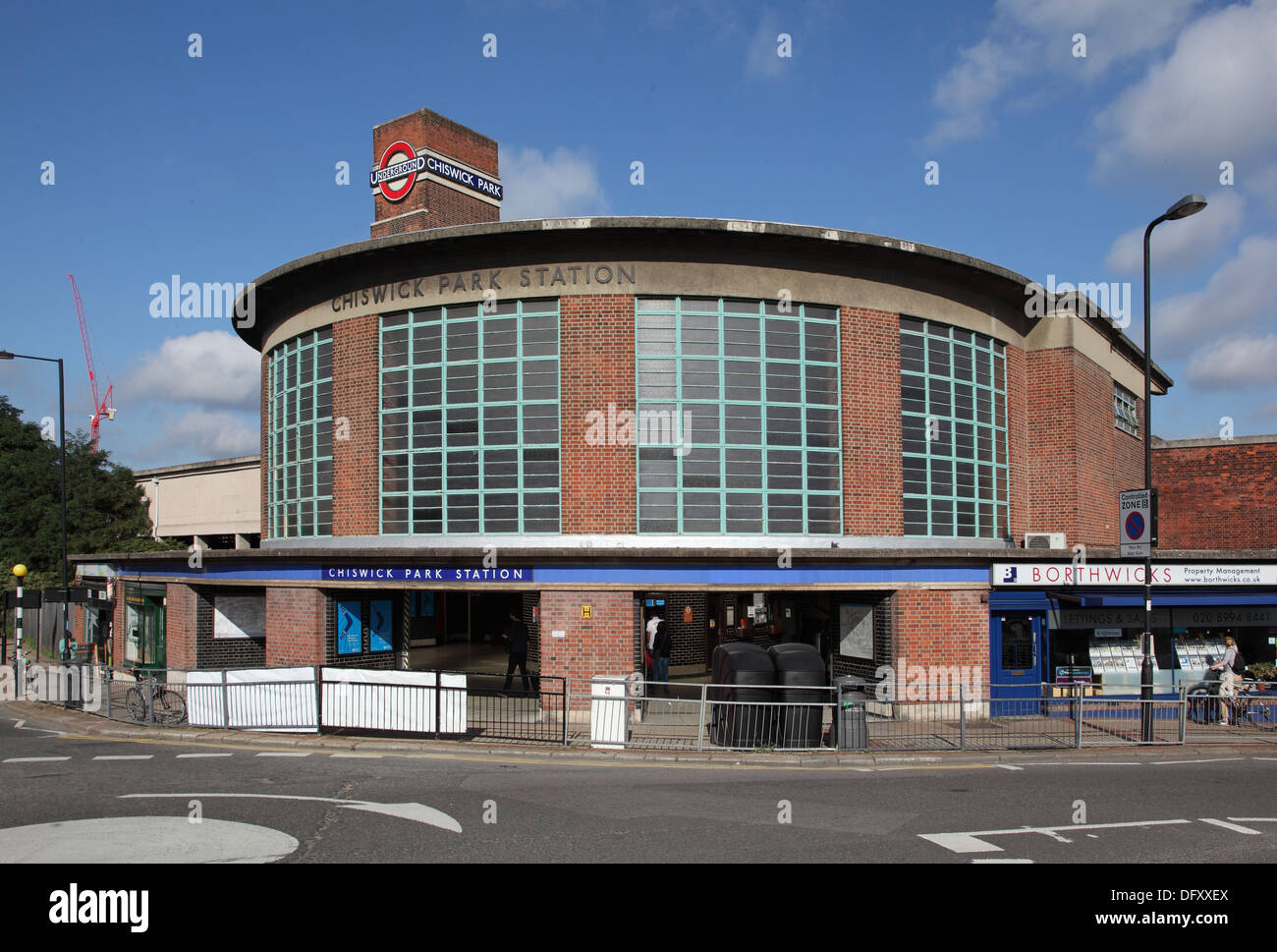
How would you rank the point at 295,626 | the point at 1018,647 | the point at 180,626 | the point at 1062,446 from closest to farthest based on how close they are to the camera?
the point at 1018,647
the point at 295,626
the point at 1062,446
the point at 180,626

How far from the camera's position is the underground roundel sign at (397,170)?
976 inches

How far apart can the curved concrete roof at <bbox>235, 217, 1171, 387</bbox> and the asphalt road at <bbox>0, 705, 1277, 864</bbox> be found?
10345mm

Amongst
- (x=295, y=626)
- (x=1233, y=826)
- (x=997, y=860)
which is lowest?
(x=1233, y=826)

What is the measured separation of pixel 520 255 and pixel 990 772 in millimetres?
13108

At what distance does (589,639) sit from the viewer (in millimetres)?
17531

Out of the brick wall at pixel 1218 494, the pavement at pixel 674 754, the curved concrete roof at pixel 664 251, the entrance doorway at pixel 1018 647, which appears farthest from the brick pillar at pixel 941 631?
the brick wall at pixel 1218 494

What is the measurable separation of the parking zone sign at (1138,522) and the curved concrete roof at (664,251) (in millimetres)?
6613

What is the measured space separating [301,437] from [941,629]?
51.9 feet

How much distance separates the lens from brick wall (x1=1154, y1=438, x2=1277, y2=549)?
28922 mm

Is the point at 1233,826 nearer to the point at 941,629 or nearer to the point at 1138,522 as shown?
the point at 1138,522
